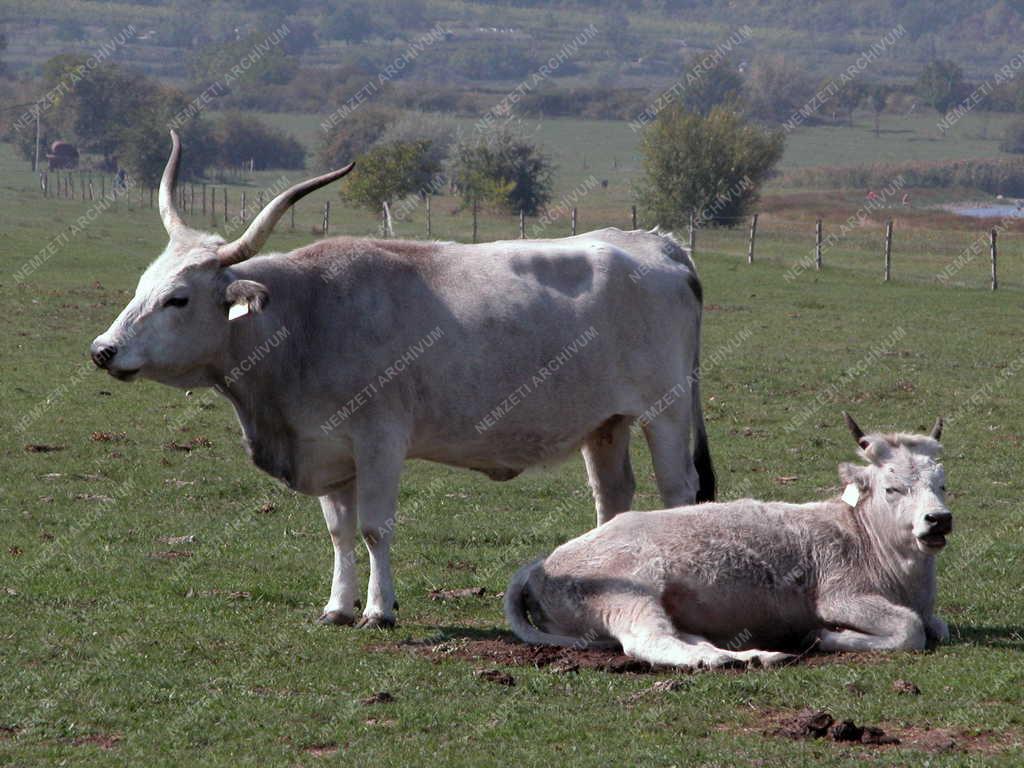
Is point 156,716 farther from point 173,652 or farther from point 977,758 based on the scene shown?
point 977,758

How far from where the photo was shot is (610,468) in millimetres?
11789

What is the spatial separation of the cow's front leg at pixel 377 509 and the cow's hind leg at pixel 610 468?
2.02m

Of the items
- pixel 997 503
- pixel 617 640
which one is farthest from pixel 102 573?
pixel 997 503

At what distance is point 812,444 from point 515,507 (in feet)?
16.1

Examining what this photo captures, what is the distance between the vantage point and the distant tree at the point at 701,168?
78438 millimetres

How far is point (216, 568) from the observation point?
12.0 m

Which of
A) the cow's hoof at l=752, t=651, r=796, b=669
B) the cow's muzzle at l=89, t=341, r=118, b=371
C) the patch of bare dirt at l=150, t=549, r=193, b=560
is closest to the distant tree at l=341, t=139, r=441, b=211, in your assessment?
the patch of bare dirt at l=150, t=549, r=193, b=560

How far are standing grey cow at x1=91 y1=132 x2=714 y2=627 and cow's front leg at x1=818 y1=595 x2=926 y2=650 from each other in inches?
86.7

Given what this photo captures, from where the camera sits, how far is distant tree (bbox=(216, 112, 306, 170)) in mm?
126500

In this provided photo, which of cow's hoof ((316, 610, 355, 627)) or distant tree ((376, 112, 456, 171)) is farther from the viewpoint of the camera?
distant tree ((376, 112, 456, 171))

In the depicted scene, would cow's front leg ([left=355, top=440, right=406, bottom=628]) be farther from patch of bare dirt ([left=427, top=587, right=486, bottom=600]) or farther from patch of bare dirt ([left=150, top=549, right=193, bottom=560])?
patch of bare dirt ([left=150, top=549, right=193, bottom=560])

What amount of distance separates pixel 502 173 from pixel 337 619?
74.2 m

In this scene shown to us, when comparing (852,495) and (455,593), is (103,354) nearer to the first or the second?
(455,593)

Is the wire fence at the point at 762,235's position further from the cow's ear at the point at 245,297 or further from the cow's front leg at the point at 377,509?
the cow's front leg at the point at 377,509
